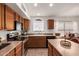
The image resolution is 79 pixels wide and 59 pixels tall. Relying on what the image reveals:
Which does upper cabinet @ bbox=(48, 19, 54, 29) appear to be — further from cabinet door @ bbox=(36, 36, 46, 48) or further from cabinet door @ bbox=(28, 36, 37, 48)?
cabinet door @ bbox=(28, 36, 37, 48)

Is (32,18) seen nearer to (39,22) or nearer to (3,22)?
(39,22)

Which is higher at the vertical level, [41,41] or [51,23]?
[51,23]

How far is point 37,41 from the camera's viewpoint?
→ 7703 millimetres

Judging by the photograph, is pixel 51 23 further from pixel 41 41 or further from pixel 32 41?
pixel 32 41

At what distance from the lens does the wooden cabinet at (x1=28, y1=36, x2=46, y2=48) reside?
302 inches

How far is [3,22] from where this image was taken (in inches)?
126

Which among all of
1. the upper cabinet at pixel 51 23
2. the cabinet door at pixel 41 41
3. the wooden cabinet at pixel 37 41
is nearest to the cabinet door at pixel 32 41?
the wooden cabinet at pixel 37 41

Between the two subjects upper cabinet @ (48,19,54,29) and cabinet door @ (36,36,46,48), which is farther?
upper cabinet @ (48,19,54,29)

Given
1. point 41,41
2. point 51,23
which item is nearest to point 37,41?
point 41,41

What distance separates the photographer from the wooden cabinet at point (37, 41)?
7.68 m

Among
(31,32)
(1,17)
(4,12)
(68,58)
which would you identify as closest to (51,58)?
(68,58)

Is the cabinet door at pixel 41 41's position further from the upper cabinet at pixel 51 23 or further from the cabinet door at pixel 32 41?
the upper cabinet at pixel 51 23

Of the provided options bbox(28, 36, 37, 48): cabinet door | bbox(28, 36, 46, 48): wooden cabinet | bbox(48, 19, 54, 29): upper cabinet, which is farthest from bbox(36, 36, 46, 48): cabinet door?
bbox(48, 19, 54, 29): upper cabinet

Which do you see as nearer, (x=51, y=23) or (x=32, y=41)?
(x=32, y=41)
